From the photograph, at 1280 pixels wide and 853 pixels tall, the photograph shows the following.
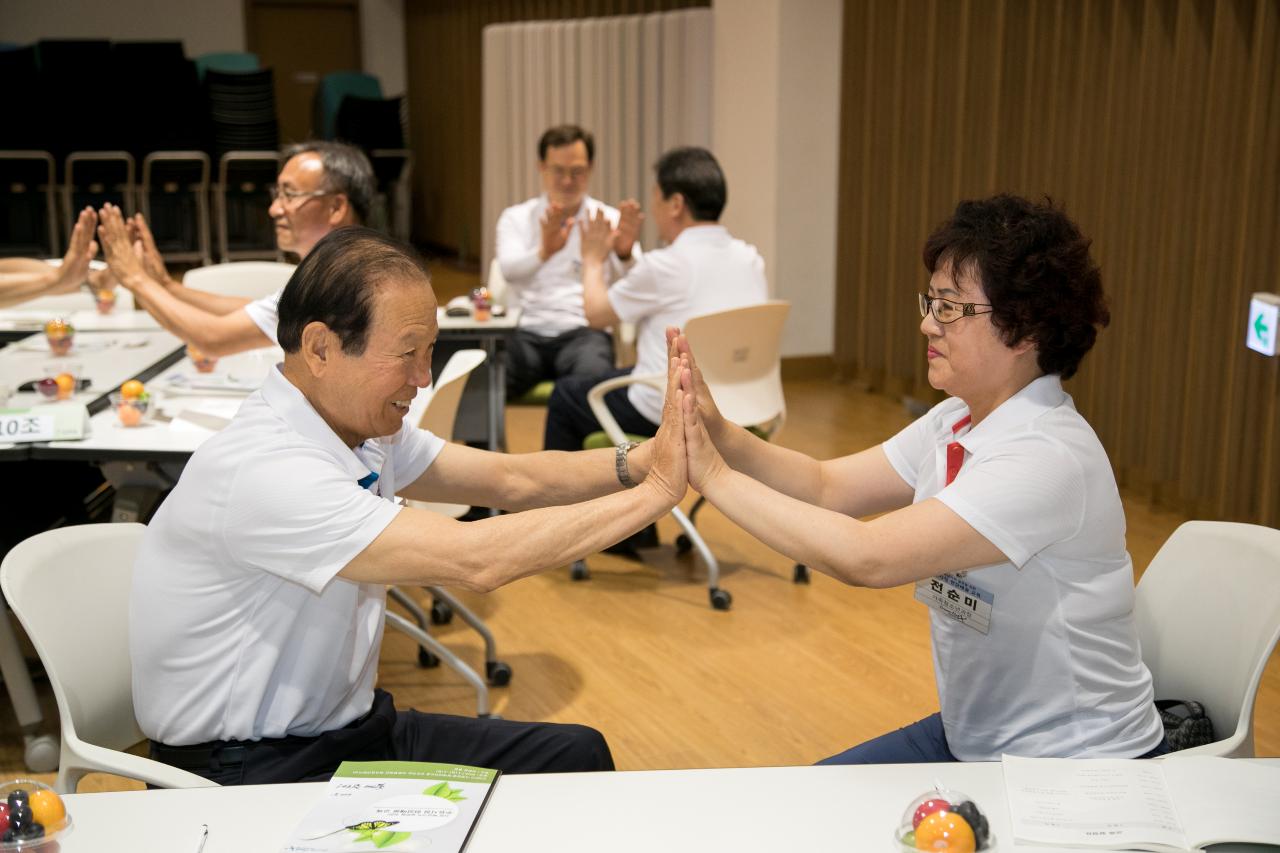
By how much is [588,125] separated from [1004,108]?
3399 millimetres

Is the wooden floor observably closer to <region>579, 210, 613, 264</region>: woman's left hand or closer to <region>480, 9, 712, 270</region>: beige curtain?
<region>579, 210, 613, 264</region>: woman's left hand

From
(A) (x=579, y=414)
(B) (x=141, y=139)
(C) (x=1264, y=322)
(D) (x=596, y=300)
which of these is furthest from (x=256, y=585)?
(B) (x=141, y=139)

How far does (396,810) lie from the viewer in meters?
1.55

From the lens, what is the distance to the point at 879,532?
1.89 meters

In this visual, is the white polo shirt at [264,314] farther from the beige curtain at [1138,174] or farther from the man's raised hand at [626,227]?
the beige curtain at [1138,174]

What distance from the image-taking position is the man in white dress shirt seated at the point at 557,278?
218 inches

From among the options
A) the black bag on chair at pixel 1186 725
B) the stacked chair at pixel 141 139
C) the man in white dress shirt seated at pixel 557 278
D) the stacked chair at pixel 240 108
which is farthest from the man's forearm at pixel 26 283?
the stacked chair at pixel 240 108

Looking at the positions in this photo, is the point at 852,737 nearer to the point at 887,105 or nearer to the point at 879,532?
the point at 879,532

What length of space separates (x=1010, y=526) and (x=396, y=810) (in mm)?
928

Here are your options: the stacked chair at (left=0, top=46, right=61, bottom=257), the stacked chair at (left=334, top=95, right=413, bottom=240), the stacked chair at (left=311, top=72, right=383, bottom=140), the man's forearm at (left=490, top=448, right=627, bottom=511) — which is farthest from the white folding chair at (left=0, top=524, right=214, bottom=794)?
the stacked chair at (left=311, top=72, right=383, bottom=140)

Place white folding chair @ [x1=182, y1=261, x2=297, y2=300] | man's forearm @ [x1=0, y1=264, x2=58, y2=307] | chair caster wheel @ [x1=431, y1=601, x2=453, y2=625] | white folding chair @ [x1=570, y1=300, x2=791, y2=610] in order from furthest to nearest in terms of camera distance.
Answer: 1. white folding chair @ [x1=182, y1=261, x2=297, y2=300]
2. man's forearm @ [x1=0, y1=264, x2=58, y2=307]
3. white folding chair @ [x1=570, y1=300, x2=791, y2=610]
4. chair caster wheel @ [x1=431, y1=601, x2=453, y2=625]

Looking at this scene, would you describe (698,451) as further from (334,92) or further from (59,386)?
(334,92)

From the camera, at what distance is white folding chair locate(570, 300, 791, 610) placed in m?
4.24

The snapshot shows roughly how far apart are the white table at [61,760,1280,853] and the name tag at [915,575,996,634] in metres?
0.31
